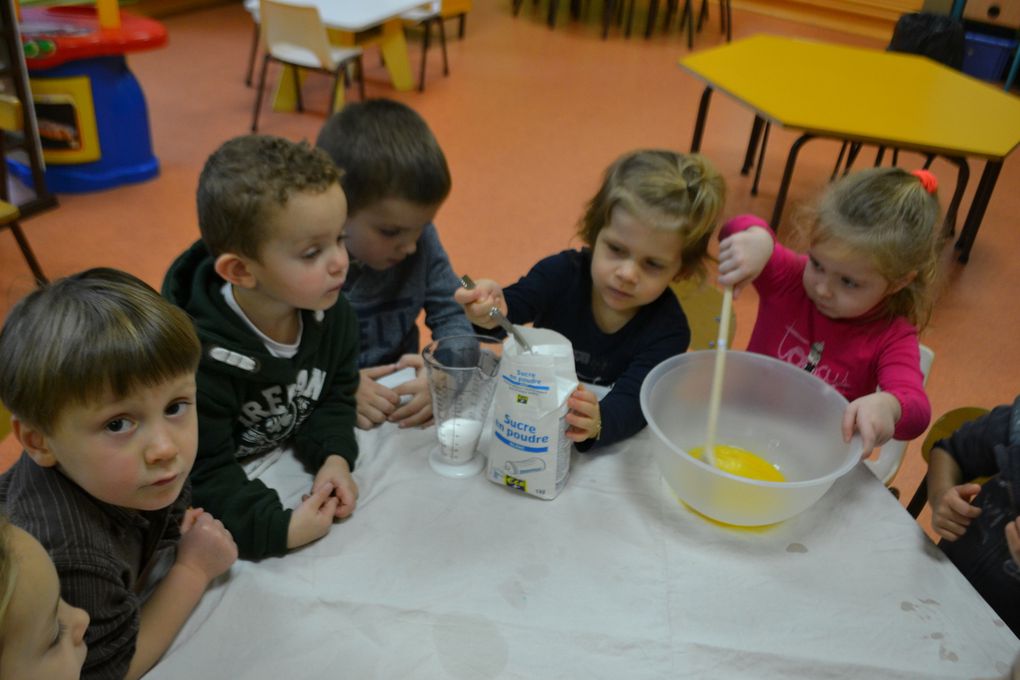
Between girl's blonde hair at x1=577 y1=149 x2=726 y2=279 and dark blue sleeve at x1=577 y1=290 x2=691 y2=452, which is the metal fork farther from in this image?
girl's blonde hair at x1=577 y1=149 x2=726 y2=279

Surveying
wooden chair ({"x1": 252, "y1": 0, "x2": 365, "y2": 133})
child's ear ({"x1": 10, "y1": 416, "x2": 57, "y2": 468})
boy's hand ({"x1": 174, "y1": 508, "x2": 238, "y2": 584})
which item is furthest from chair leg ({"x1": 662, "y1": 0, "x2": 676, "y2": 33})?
child's ear ({"x1": 10, "y1": 416, "x2": 57, "y2": 468})

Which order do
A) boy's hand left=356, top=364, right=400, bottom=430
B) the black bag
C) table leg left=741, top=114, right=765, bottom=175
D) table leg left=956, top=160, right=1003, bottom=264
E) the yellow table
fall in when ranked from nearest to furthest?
boy's hand left=356, top=364, right=400, bottom=430, the yellow table, table leg left=956, top=160, right=1003, bottom=264, table leg left=741, top=114, right=765, bottom=175, the black bag

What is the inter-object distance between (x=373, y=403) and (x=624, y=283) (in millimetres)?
440

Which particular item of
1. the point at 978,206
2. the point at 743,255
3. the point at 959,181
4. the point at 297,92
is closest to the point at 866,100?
the point at 959,181

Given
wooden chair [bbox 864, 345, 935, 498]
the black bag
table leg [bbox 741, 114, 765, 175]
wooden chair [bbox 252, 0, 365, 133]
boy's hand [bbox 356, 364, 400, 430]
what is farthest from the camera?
the black bag

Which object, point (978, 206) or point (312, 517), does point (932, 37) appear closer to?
point (978, 206)

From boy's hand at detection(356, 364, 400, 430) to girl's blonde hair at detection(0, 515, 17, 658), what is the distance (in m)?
0.63

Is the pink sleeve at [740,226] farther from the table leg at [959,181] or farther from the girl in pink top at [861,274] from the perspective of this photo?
the table leg at [959,181]

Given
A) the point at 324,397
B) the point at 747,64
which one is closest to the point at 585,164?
the point at 747,64

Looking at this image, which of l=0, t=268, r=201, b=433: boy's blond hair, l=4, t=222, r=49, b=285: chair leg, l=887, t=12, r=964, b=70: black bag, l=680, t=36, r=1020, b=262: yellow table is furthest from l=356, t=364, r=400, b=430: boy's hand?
l=887, t=12, r=964, b=70: black bag

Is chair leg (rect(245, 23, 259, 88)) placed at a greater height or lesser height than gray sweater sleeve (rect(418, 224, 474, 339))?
lesser

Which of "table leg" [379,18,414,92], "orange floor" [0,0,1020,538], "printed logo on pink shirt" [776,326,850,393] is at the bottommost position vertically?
"orange floor" [0,0,1020,538]

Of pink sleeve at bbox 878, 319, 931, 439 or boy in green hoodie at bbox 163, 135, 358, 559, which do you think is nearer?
boy in green hoodie at bbox 163, 135, 358, 559

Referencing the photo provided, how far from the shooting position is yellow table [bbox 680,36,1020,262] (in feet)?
9.20
